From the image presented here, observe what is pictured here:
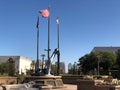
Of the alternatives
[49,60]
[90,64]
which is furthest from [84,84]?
A: [90,64]

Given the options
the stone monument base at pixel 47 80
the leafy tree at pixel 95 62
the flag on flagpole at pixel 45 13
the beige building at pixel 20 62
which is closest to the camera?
the stone monument base at pixel 47 80

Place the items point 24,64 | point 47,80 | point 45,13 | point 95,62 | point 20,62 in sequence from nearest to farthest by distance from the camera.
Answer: point 47,80
point 45,13
point 95,62
point 20,62
point 24,64

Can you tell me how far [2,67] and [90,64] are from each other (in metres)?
25.6

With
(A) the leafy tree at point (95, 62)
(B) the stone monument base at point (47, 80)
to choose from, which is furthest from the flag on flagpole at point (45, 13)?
(A) the leafy tree at point (95, 62)

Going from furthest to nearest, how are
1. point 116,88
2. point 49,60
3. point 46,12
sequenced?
point 46,12, point 49,60, point 116,88

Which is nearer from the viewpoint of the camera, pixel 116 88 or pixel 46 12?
pixel 116 88

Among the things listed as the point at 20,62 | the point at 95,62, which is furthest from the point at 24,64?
the point at 95,62

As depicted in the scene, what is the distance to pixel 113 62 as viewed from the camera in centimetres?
8850

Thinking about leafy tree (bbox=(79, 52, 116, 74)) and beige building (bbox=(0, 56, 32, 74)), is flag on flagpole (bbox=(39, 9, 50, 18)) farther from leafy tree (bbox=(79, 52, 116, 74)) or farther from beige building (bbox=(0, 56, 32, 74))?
beige building (bbox=(0, 56, 32, 74))

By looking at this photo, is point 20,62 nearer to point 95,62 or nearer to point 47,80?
point 95,62

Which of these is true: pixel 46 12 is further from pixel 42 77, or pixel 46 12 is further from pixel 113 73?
pixel 113 73

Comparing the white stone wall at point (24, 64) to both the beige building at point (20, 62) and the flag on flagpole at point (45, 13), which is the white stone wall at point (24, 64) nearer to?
the beige building at point (20, 62)

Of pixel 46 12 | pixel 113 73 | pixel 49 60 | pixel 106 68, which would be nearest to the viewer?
pixel 49 60

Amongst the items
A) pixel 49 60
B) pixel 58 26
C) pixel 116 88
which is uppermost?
pixel 58 26
